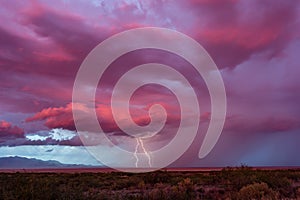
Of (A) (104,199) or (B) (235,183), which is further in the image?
(B) (235,183)

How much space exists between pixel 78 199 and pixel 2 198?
3.31 metres

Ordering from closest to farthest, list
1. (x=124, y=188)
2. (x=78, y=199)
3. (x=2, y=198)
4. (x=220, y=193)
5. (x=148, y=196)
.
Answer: (x=2, y=198), (x=78, y=199), (x=148, y=196), (x=220, y=193), (x=124, y=188)

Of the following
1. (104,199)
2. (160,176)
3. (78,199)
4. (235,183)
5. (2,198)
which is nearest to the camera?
(2,198)

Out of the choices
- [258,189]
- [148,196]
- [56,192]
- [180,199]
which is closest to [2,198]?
[56,192]

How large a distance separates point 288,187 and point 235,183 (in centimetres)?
406

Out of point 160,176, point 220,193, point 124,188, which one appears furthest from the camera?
point 160,176

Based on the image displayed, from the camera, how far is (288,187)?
24.1 m

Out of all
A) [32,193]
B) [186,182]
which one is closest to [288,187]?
[186,182]

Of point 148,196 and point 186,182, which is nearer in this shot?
point 148,196

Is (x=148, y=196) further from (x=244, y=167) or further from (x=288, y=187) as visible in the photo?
(x=244, y=167)

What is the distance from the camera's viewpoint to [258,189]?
19500 millimetres

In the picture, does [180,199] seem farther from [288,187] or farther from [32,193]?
[288,187]

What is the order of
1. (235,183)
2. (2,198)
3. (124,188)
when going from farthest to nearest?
1. (124,188)
2. (235,183)
3. (2,198)

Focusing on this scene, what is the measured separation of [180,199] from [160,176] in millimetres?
17695
